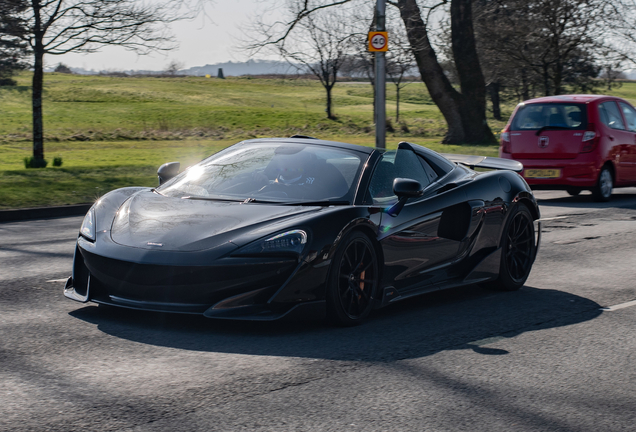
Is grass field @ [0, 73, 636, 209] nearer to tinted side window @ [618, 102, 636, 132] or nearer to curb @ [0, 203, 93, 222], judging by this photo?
curb @ [0, 203, 93, 222]

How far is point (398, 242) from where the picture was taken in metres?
5.60

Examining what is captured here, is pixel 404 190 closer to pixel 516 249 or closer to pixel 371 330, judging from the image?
pixel 371 330

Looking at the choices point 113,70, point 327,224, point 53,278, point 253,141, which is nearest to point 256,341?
point 327,224

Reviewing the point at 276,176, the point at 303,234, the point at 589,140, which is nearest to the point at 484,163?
the point at 276,176

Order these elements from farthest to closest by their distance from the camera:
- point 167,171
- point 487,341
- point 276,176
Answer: point 167,171, point 276,176, point 487,341

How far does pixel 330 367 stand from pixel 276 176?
1.97 m

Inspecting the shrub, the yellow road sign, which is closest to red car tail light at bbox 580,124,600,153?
the yellow road sign

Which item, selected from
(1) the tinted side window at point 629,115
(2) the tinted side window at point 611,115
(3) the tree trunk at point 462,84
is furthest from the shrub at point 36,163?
Answer: (1) the tinted side window at point 629,115

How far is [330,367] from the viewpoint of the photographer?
14.1 ft

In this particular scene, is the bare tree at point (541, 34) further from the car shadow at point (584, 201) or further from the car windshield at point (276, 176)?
the car windshield at point (276, 176)

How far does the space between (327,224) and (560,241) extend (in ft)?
18.0

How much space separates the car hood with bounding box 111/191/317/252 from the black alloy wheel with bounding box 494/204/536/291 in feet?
7.30

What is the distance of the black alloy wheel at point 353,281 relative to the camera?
502 cm

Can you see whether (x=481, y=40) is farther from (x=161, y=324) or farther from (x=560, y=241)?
(x=161, y=324)
